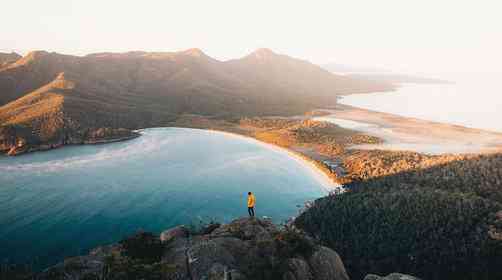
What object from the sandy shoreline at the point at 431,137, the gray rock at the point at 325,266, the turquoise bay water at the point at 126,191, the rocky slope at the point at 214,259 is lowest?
the turquoise bay water at the point at 126,191

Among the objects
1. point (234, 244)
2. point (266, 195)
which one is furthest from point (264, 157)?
point (234, 244)

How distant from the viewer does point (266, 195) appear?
261 feet

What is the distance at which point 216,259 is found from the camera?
75.7ft

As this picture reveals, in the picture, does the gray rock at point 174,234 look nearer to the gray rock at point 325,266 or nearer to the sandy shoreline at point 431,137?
the gray rock at point 325,266

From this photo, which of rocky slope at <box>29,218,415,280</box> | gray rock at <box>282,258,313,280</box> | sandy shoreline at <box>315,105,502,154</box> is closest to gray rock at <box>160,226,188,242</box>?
rocky slope at <box>29,218,415,280</box>

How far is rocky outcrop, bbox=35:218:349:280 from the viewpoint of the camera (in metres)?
21.0

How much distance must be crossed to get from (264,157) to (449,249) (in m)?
69.3

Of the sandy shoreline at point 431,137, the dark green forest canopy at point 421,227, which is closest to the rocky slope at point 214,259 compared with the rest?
the dark green forest canopy at point 421,227

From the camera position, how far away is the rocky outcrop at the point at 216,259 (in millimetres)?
20969

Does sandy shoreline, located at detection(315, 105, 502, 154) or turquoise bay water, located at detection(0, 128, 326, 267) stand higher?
sandy shoreline, located at detection(315, 105, 502, 154)

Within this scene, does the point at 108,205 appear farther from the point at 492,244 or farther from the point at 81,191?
the point at 492,244

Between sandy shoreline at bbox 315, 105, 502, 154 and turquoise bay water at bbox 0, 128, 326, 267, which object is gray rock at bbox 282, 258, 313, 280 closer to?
turquoise bay water at bbox 0, 128, 326, 267

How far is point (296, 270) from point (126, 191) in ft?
A: 217

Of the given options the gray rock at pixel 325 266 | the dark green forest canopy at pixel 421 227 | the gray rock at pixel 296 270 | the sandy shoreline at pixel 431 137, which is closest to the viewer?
the gray rock at pixel 296 270
